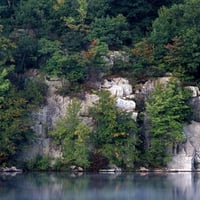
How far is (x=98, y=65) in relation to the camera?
42.8 m

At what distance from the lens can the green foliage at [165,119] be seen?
1569 inches

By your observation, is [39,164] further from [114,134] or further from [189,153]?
[189,153]

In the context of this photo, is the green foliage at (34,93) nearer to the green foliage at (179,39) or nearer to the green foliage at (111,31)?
the green foliage at (111,31)

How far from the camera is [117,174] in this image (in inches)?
1483

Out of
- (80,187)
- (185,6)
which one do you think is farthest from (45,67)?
(80,187)

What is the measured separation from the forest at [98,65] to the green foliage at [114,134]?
47 millimetres

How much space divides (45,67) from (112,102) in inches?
190

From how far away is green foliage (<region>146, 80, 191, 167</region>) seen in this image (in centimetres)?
3984

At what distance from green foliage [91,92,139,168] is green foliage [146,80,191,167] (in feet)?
3.12

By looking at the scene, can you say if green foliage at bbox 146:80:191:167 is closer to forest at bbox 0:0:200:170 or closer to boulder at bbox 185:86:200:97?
forest at bbox 0:0:200:170

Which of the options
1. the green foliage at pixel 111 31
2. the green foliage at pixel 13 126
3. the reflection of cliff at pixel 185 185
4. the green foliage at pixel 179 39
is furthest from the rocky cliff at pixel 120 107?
the green foliage at pixel 111 31

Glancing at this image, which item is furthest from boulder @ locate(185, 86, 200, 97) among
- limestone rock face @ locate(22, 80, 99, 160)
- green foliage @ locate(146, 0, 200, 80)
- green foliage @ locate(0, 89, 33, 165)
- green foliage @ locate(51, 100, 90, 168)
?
green foliage @ locate(0, 89, 33, 165)

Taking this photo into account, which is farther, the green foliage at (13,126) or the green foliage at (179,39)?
the green foliage at (179,39)

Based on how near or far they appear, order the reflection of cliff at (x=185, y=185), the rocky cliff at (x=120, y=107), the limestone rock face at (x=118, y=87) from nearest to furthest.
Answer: the reflection of cliff at (x=185, y=185)
the rocky cliff at (x=120, y=107)
the limestone rock face at (x=118, y=87)
